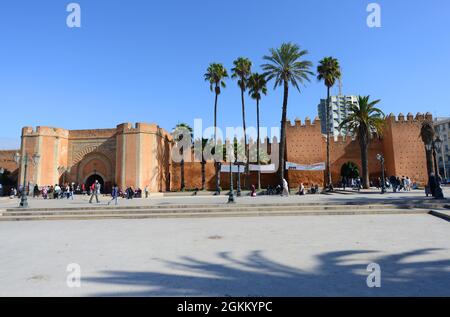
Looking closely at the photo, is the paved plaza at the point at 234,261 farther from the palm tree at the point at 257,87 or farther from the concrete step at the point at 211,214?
the palm tree at the point at 257,87

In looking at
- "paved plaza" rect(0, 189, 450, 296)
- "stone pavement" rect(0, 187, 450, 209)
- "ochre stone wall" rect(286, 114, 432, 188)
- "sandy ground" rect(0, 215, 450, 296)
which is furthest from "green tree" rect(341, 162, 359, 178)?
"paved plaza" rect(0, 189, 450, 296)

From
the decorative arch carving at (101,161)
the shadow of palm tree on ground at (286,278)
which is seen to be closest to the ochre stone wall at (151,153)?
the decorative arch carving at (101,161)

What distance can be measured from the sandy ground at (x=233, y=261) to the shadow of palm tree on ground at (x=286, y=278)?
12mm

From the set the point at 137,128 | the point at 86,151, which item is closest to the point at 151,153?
the point at 137,128

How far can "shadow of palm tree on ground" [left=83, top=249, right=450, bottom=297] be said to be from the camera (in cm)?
338

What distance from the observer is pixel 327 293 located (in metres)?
Result: 3.29

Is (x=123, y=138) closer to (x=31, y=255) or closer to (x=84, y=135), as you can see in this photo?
(x=84, y=135)

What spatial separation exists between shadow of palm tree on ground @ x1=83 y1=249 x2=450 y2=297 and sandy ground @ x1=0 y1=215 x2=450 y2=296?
1 cm

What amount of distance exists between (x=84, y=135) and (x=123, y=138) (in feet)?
19.3

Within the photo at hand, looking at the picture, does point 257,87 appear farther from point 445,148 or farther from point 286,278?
point 445,148

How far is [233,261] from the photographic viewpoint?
471cm

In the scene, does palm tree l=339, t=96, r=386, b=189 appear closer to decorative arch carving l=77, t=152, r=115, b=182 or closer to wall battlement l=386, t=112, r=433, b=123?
wall battlement l=386, t=112, r=433, b=123

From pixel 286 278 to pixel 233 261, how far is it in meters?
1.11
